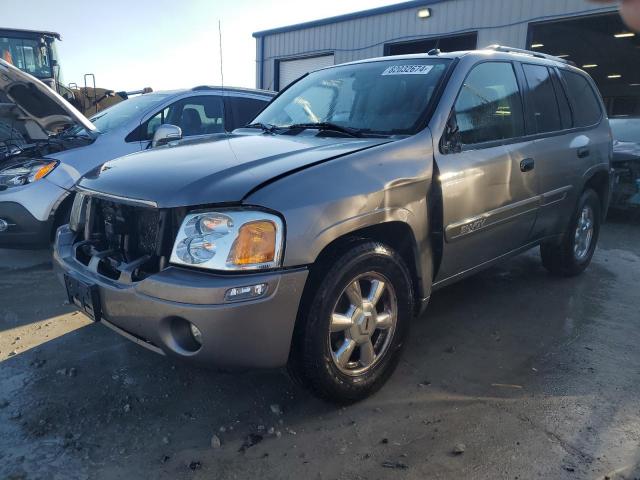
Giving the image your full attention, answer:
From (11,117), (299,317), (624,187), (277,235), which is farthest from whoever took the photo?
(624,187)

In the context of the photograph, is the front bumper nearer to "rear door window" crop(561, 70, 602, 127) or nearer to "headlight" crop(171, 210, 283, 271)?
"headlight" crop(171, 210, 283, 271)

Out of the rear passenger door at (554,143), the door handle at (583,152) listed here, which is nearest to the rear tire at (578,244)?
the rear passenger door at (554,143)

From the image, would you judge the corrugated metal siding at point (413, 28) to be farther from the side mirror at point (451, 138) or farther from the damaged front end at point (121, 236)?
the damaged front end at point (121, 236)

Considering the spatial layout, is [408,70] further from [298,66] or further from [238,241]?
[298,66]

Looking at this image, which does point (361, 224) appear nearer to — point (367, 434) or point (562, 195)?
point (367, 434)

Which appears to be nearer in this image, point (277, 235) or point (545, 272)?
point (277, 235)

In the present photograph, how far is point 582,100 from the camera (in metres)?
4.58

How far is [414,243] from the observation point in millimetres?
2799

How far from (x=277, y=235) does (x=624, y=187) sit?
21.7ft

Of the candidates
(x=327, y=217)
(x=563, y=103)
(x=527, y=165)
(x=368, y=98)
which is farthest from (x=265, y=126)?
(x=563, y=103)

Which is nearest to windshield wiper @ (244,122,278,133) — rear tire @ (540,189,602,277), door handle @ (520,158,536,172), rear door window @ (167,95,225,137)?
door handle @ (520,158,536,172)

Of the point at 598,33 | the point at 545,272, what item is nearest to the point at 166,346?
the point at 545,272

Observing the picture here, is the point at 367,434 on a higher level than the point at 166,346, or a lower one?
lower

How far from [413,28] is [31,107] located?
33.3ft
